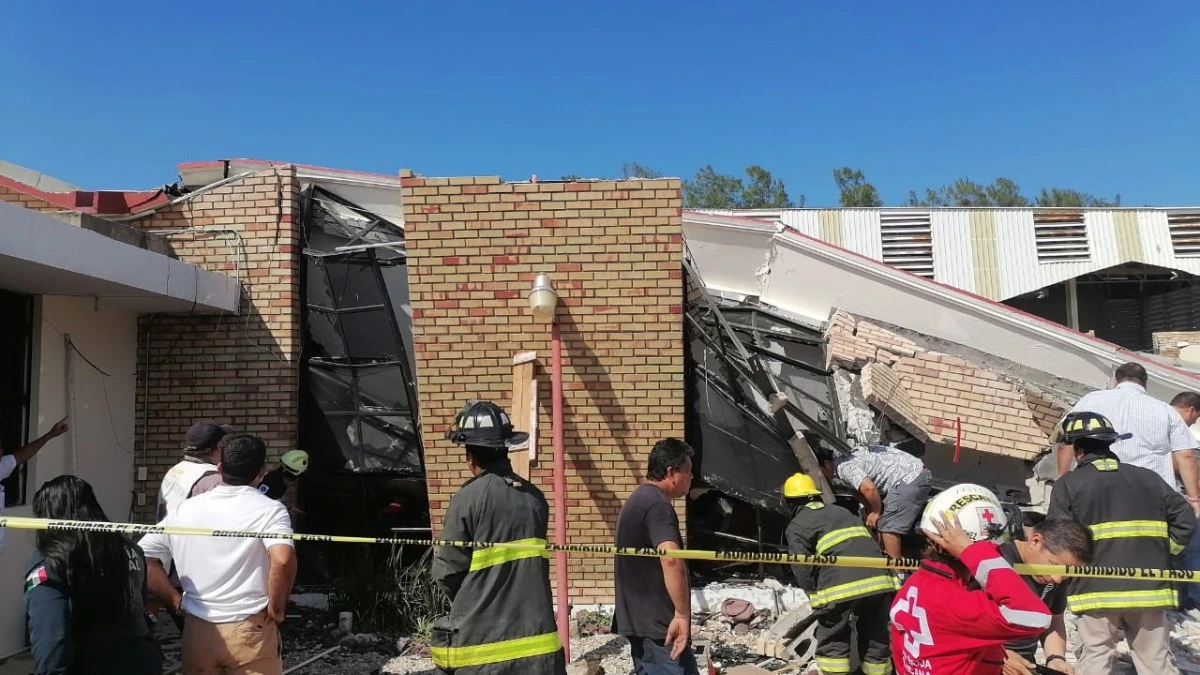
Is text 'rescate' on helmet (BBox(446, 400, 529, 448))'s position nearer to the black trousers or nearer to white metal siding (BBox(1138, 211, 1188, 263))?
the black trousers

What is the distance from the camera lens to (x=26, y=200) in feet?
21.1

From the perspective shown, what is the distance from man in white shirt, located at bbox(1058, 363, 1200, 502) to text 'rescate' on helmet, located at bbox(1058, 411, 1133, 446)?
31.5 inches

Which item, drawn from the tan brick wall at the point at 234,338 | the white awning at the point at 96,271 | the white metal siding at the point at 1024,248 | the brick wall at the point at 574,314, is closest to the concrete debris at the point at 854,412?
the brick wall at the point at 574,314

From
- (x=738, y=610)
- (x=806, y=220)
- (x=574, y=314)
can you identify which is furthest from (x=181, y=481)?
(x=806, y=220)

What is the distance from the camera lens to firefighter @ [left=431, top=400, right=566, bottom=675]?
3.02 metres

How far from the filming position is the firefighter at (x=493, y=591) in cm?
302

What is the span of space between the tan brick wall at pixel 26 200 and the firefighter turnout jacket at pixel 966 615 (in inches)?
268

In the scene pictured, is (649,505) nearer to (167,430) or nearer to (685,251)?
(685,251)

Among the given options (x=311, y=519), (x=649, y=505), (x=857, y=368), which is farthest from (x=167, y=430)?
(x=857, y=368)

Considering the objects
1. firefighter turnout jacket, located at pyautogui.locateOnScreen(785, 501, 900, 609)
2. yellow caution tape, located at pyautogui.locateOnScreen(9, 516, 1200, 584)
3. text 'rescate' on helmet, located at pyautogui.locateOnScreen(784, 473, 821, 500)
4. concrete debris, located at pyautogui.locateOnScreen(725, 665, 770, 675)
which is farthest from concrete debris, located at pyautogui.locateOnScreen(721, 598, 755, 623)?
yellow caution tape, located at pyautogui.locateOnScreen(9, 516, 1200, 584)

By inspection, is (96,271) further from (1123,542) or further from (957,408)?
(957,408)

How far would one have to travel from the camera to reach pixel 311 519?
7.25 metres

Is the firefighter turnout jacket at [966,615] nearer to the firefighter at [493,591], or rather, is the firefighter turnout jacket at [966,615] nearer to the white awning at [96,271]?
the firefighter at [493,591]

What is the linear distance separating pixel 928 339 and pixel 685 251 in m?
2.67
